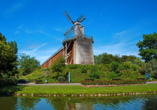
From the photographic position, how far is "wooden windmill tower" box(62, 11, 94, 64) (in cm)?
3849

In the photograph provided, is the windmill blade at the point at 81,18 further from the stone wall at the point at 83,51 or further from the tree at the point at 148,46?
the tree at the point at 148,46

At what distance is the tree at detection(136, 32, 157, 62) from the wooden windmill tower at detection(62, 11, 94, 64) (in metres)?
16.8

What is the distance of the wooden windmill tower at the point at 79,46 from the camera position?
126 feet

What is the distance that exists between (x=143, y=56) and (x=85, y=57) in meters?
19.6

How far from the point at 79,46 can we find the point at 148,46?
23.2 meters

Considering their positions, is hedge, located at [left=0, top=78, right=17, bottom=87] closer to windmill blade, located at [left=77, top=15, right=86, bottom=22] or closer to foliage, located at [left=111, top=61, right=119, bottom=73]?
foliage, located at [left=111, top=61, right=119, bottom=73]

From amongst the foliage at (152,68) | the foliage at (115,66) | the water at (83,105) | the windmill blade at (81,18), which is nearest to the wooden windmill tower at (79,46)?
the windmill blade at (81,18)

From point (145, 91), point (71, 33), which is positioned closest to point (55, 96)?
point (145, 91)

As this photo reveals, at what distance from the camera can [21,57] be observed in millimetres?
53781

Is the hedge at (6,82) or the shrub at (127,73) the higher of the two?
the shrub at (127,73)

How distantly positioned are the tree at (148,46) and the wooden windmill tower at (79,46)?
16.8 meters

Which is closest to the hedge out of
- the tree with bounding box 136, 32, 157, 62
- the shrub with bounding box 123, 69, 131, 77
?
the shrub with bounding box 123, 69, 131, 77

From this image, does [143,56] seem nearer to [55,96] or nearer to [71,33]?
[71,33]

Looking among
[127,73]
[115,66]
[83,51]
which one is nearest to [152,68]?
[127,73]
